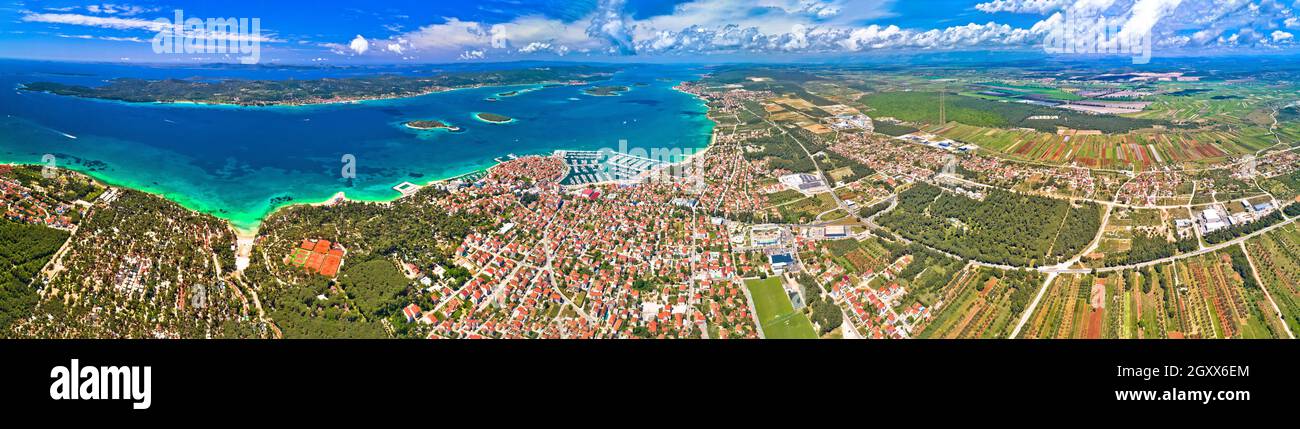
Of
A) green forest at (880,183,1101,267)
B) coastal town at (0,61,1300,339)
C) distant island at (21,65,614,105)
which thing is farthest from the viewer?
distant island at (21,65,614,105)

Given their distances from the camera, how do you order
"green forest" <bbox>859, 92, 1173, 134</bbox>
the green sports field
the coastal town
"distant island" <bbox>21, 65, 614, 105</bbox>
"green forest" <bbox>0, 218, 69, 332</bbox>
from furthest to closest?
1. "distant island" <bbox>21, 65, 614, 105</bbox>
2. "green forest" <bbox>859, 92, 1173, 134</bbox>
3. the green sports field
4. the coastal town
5. "green forest" <bbox>0, 218, 69, 332</bbox>

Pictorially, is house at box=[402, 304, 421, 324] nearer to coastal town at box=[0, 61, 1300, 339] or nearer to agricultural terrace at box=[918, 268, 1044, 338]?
coastal town at box=[0, 61, 1300, 339]

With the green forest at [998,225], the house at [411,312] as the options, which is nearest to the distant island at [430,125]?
the house at [411,312]

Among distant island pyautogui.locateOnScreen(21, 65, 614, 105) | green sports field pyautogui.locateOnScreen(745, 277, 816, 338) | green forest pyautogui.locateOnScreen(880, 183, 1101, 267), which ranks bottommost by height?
green sports field pyautogui.locateOnScreen(745, 277, 816, 338)

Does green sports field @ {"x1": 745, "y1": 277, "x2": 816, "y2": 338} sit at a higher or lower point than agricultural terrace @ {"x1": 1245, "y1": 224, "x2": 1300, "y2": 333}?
lower

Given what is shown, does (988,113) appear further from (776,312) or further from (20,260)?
(20,260)

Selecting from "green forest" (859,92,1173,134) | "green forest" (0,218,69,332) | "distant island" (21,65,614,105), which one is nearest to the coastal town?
"green forest" (0,218,69,332)

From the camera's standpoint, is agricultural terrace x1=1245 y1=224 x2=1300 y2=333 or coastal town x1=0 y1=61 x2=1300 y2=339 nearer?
coastal town x1=0 y1=61 x2=1300 y2=339
